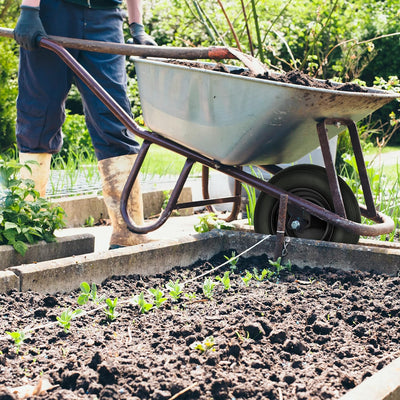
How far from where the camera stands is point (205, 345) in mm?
1618

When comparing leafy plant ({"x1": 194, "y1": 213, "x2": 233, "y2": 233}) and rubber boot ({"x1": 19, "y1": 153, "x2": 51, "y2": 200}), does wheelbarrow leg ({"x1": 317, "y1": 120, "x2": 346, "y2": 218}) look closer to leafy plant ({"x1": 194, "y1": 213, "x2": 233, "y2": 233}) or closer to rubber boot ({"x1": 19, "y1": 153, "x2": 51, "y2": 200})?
leafy plant ({"x1": 194, "y1": 213, "x2": 233, "y2": 233})

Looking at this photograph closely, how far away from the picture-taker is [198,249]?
2645mm

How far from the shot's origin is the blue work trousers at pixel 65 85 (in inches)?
113

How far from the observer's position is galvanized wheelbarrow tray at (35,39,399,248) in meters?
2.31

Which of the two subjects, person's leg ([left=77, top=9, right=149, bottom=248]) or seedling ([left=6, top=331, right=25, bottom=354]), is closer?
seedling ([left=6, top=331, right=25, bottom=354])

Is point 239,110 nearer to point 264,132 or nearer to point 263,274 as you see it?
point 264,132

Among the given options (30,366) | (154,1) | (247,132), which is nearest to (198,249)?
(247,132)

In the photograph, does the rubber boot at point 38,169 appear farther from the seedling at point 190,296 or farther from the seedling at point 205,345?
the seedling at point 205,345

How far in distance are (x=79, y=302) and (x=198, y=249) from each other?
0.82 metres

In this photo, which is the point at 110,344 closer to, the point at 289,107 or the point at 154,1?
the point at 289,107

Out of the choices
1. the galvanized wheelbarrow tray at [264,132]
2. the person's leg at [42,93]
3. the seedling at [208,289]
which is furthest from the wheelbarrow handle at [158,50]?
the seedling at [208,289]

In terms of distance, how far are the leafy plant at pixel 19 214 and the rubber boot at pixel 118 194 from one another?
0.44 m

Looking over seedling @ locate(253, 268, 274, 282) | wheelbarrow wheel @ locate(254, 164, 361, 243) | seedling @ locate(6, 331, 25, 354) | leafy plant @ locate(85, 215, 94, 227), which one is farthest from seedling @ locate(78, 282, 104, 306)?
leafy plant @ locate(85, 215, 94, 227)

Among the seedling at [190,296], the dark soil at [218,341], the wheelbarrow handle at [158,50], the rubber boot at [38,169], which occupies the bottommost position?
the dark soil at [218,341]
